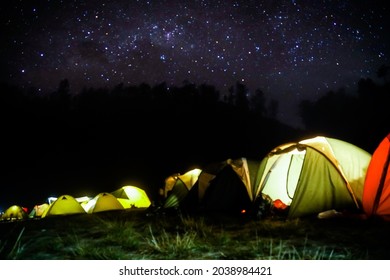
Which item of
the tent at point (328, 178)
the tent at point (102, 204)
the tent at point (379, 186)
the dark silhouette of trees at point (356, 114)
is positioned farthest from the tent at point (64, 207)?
the dark silhouette of trees at point (356, 114)

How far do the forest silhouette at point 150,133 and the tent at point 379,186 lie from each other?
30.2 metres

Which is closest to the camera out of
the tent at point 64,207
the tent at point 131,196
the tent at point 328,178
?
the tent at point 328,178

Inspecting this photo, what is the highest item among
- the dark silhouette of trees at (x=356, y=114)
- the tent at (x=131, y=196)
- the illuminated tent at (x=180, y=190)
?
the dark silhouette of trees at (x=356, y=114)

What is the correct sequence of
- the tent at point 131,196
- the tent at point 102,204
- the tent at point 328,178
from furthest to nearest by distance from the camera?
the tent at point 131,196 → the tent at point 102,204 → the tent at point 328,178

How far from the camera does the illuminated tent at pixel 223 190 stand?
7.46m

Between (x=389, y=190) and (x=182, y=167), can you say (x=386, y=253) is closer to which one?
(x=389, y=190)

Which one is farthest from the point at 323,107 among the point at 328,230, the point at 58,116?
the point at 328,230

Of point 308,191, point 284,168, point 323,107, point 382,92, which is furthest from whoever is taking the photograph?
point 323,107

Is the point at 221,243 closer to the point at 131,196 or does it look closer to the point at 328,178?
the point at 328,178

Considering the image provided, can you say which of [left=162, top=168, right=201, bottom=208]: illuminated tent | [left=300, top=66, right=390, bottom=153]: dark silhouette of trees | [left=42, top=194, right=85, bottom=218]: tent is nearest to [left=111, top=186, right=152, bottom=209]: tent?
[left=42, top=194, right=85, bottom=218]: tent

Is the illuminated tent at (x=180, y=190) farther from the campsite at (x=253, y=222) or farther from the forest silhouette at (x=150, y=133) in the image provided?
the forest silhouette at (x=150, y=133)

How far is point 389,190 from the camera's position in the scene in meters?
5.54

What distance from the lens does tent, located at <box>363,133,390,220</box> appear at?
18.3 feet

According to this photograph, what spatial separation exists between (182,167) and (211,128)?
26.5 metres
